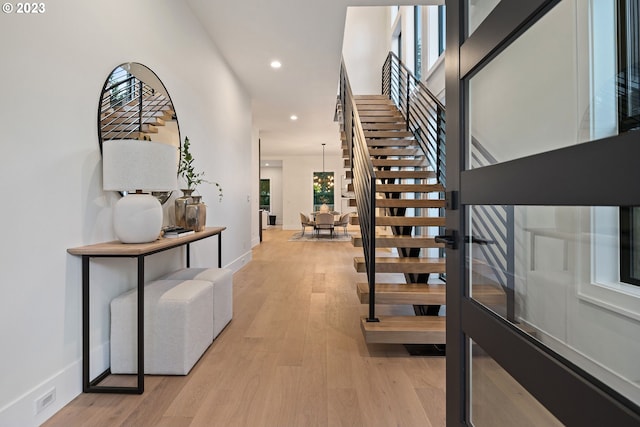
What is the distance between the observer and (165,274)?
106 inches

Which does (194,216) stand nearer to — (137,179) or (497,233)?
(137,179)

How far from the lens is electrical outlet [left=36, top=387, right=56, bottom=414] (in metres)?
1.50

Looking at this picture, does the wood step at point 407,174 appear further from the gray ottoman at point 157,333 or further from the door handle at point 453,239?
the door handle at point 453,239

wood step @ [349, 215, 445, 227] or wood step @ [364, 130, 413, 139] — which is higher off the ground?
wood step @ [364, 130, 413, 139]

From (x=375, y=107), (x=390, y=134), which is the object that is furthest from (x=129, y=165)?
(x=375, y=107)

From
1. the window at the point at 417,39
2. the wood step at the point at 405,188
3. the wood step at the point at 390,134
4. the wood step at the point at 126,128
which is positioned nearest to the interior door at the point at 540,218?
the wood step at the point at 126,128

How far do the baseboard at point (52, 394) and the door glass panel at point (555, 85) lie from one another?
82.7 inches

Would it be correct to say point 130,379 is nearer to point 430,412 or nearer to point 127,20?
point 430,412

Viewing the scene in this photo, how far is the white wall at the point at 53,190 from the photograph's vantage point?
141 cm

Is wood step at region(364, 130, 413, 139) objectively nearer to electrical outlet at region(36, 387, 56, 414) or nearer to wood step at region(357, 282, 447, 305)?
wood step at region(357, 282, 447, 305)

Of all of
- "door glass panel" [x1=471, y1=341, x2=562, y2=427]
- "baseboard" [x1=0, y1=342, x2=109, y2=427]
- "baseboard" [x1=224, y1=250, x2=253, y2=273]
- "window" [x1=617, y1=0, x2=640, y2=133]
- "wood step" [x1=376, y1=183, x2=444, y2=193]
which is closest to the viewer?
"window" [x1=617, y1=0, x2=640, y2=133]

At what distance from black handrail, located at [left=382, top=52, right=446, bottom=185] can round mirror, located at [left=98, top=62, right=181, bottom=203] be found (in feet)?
8.81

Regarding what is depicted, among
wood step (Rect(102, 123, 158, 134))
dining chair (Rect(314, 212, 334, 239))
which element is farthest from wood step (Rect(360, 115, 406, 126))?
dining chair (Rect(314, 212, 334, 239))

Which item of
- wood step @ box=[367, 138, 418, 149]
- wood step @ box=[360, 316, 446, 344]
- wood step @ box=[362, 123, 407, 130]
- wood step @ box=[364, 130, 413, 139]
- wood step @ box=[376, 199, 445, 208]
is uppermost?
wood step @ box=[362, 123, 407, 130]
